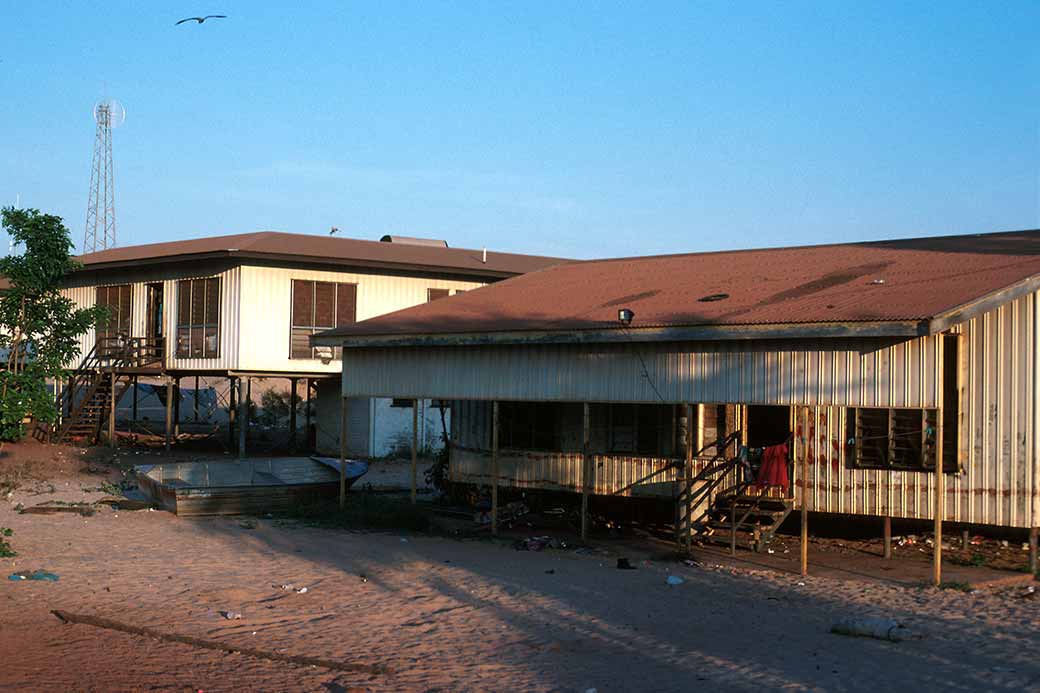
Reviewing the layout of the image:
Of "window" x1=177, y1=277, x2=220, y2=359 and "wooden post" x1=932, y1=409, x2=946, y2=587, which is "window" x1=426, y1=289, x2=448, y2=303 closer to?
"window" x1=177, y1=277, x2=220, y2=359

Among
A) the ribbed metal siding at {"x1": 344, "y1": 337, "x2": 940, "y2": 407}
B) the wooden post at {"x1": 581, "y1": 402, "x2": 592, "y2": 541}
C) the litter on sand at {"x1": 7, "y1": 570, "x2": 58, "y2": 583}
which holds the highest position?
the ribbed metal siding at {"x1": 344, "y1": 337, "x2": 940, "y2": 407}

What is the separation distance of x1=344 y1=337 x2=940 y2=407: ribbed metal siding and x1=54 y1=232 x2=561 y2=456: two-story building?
10.4 m

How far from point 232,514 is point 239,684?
1229 centimetres

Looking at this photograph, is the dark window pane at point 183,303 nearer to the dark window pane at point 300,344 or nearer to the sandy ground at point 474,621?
the dark window pane at point 300,344

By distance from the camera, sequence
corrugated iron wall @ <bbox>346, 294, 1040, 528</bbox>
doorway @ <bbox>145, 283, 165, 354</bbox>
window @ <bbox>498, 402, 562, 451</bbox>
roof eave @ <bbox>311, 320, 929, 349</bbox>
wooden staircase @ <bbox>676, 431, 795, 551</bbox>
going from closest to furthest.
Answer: roof eave @ <bbox>311, 320, 929, 349</bbox> → corrugated iron wall @ <bbox>346, 294, 1040, 528</bbox> → wooden staircase @ <bbox>676, 431, 795, 551</bbox> → window @ <bbox>498, 402, 562, 451</bbox> → doorway @ <bbox>145, 283, 165, 354</bbox>

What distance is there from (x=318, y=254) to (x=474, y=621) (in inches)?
820

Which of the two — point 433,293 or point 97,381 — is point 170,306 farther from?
point 433,293

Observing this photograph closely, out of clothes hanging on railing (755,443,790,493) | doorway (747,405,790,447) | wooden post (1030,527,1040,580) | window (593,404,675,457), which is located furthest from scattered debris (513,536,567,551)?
wooden post (1030,527,1040,580)

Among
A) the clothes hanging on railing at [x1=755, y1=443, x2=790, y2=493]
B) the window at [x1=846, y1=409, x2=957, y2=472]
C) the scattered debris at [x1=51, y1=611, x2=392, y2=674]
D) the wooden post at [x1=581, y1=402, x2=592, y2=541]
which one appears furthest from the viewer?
the wooden post at [x1=581, y1=402, x2=592, y2=541]

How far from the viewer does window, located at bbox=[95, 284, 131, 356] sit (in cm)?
3541

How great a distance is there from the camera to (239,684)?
1012cm

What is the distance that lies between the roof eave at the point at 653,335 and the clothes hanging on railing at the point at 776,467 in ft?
7.71

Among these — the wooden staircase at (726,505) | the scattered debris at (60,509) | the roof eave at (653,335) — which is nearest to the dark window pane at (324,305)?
the roof eave at (653,335)

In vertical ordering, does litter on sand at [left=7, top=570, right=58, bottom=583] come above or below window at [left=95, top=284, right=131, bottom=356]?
below
